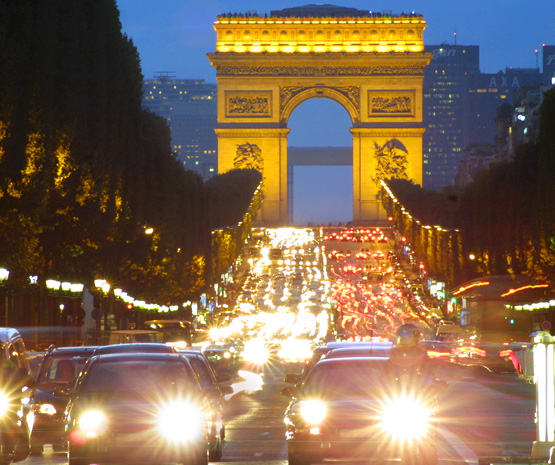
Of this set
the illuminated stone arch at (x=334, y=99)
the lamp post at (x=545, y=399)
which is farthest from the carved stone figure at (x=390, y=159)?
the lamp post at (x=545, y=399)

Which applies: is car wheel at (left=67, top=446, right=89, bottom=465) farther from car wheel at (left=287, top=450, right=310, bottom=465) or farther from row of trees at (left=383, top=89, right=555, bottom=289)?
row of trees at (left=383, top=89, right=555, bottom=289)

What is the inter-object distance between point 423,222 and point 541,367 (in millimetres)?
105788

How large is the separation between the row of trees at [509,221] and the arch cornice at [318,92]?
139 feet

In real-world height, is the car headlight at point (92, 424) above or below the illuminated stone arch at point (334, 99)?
below

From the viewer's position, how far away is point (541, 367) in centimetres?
1384

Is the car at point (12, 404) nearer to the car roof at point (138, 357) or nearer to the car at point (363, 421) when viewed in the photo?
the car roof at point (138, 357)

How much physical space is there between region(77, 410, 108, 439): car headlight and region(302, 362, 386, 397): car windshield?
2.27 m

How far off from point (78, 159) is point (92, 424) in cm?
2887

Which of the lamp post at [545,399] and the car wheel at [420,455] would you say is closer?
the lamp post at [545,399]

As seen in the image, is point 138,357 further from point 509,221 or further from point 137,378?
point 509,221

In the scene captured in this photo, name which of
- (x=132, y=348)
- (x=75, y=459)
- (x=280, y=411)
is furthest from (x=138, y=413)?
(x=280, y=411)

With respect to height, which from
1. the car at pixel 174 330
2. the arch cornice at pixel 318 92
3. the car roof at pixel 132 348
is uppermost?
the arch cornice at pixel 318 92

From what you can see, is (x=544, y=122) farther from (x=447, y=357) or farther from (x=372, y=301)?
(x=372, y=301)

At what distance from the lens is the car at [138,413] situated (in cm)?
1466
